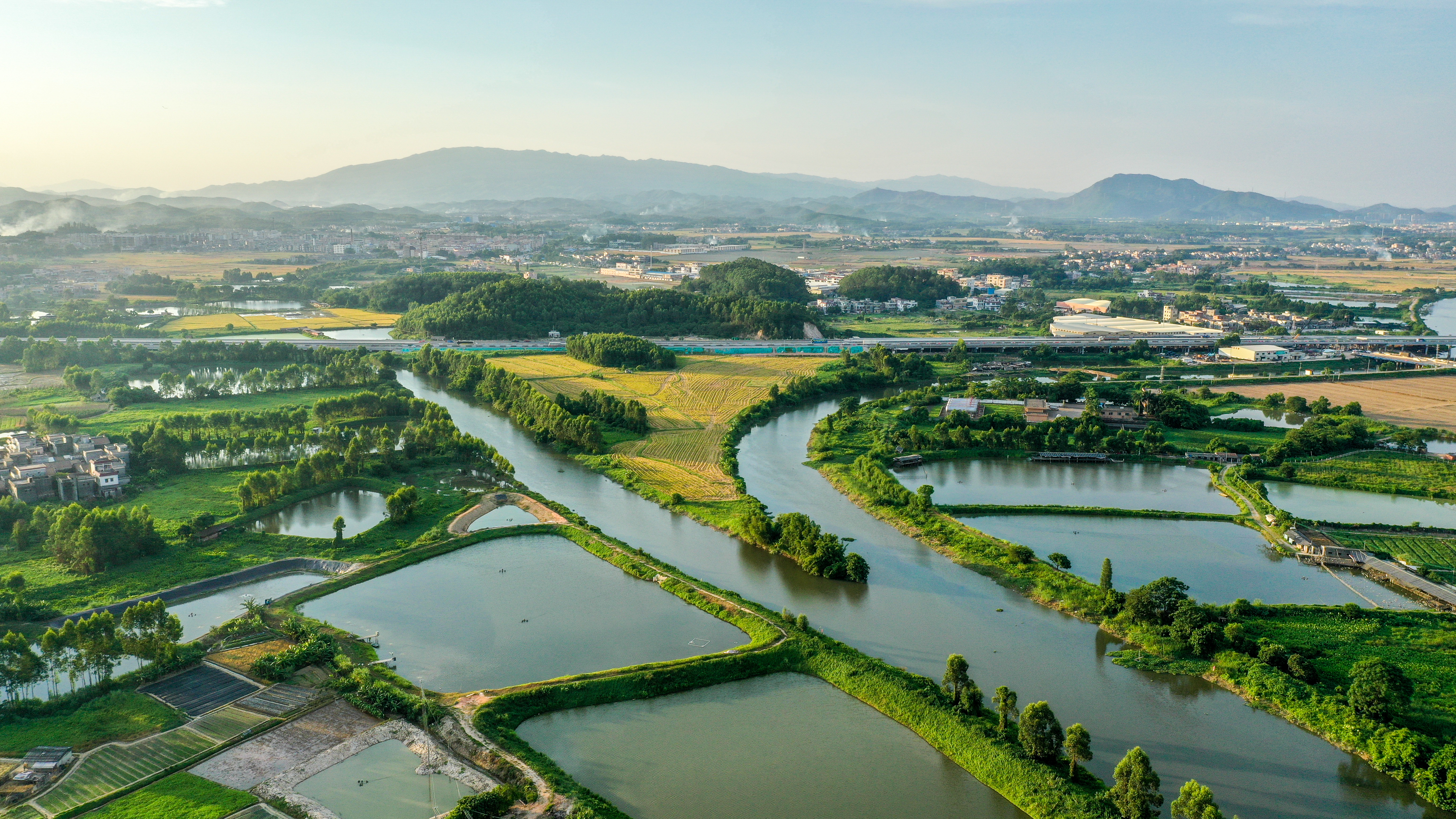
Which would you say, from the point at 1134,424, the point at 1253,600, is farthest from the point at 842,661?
the point at 1134,424

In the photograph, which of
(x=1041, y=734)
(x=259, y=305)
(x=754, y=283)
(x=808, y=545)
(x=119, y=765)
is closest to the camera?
(x=119, y=765)

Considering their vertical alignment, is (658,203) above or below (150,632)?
above

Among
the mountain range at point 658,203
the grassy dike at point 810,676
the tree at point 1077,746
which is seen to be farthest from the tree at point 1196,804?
the mountain range at point 658,203

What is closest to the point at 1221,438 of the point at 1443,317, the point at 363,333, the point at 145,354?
the point at 363,333

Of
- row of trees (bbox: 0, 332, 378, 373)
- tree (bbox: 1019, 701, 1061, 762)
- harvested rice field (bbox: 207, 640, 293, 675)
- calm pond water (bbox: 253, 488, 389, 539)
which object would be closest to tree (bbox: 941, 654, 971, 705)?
tree (bbox: 1019, 701, 1061, 762)

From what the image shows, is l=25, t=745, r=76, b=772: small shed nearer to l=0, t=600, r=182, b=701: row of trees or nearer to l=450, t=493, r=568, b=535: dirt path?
l=0, t=600, r=182, b=701: row of trees

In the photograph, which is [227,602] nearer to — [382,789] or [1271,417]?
[382,789]
